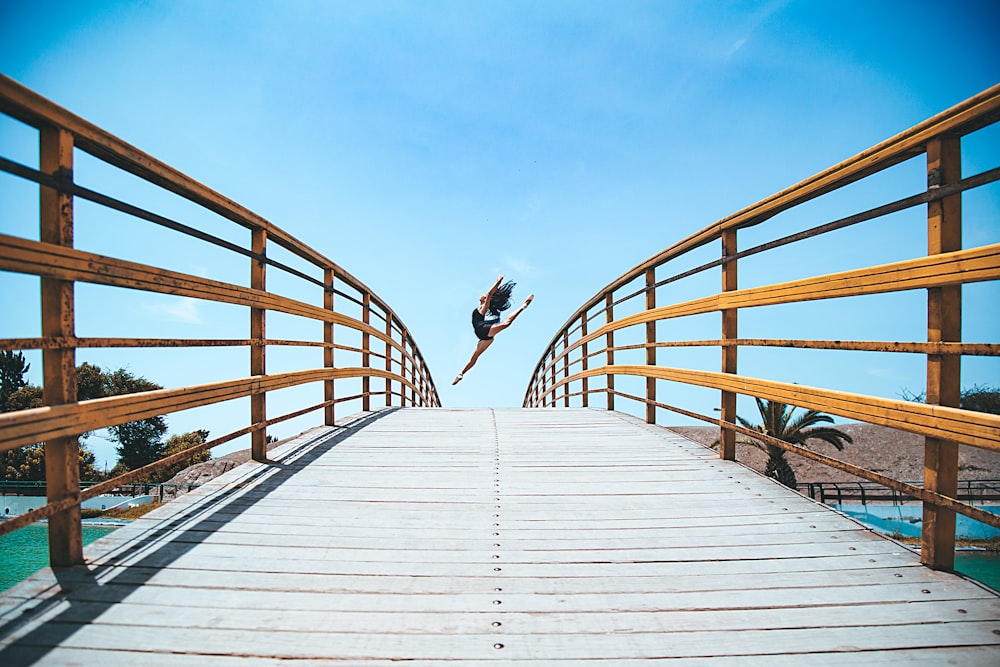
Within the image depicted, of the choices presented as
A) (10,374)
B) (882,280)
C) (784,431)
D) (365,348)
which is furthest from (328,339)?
(10,374)

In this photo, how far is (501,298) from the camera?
413 inches

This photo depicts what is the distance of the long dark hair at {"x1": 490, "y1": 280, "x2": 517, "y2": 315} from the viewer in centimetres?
1039

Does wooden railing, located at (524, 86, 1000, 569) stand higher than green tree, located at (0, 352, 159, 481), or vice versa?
wooden railing, located at (524, 86, 1000, 569)

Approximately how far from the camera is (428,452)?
3.75 meters

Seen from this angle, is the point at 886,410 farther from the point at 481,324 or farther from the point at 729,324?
the point at 481,324

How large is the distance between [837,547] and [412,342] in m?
7.37

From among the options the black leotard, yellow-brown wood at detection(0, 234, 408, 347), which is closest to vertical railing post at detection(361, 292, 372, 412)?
yellow-brown wood at detection(0, 234, 408, 347)

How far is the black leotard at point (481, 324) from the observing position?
10.5 metres

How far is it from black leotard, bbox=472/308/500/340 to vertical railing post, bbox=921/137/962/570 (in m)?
8.66

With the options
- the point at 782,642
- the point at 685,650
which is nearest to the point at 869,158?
the point at 782,642

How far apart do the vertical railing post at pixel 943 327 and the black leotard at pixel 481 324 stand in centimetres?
866

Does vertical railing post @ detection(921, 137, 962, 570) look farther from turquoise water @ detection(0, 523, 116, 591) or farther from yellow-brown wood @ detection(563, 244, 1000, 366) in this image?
turquoise water @ detection(0, 523, 116, 591)

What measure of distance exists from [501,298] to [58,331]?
28.8 feet

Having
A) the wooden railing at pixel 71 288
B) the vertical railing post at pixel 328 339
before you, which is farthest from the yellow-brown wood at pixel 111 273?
the vertical railing post at pixel 328 339
